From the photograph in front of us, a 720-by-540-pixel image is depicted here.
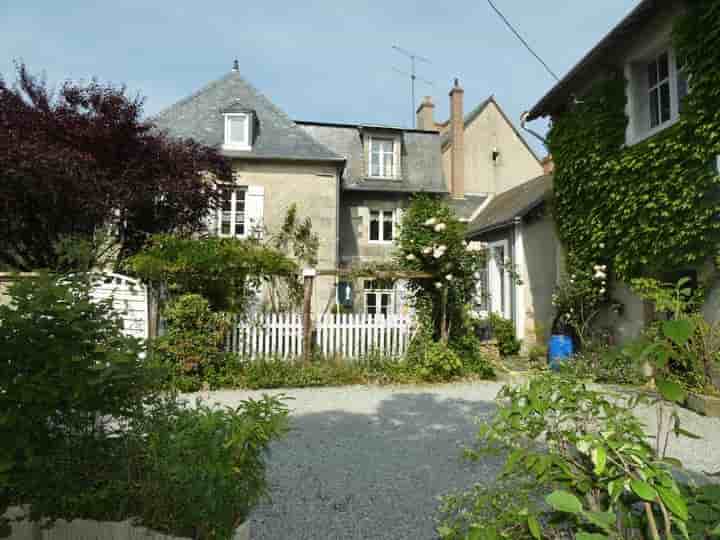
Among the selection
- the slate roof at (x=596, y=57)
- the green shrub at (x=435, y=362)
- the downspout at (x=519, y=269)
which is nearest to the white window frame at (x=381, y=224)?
the downspout at (x=519, y=269)

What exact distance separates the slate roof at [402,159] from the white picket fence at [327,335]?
8.59 meters

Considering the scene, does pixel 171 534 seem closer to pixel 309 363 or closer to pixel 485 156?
pixel 309 363

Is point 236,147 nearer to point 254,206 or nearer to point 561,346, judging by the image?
point 254,206

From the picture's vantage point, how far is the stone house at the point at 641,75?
6738 mm

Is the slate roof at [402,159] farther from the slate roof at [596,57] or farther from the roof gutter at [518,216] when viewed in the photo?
the slate roof at [596,57]

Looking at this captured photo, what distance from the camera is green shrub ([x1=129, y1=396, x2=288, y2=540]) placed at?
1892 mm

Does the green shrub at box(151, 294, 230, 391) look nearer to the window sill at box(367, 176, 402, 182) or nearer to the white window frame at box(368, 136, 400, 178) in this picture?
the window sill at box(367, 176, 402, 182)

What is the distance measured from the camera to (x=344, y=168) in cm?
1573

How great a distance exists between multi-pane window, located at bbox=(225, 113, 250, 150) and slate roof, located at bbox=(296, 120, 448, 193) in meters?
3.28

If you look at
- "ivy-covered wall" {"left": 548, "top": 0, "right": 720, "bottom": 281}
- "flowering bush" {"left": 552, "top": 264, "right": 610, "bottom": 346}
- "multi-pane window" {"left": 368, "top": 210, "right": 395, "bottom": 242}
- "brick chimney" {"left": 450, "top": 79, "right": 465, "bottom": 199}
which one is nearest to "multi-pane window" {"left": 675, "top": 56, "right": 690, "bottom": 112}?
"ivy-covered wall" {"left": 548, "top": 0, "right": 720, "bottom": 281}

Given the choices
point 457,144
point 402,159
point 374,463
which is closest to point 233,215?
point 402,159

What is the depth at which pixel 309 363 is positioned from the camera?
7.50 metres

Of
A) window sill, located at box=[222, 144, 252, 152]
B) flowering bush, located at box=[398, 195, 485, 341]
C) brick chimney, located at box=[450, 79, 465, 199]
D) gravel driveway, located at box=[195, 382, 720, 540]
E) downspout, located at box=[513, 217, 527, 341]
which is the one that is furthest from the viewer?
brick chimney, located at box=[450, 79, 465, 199]

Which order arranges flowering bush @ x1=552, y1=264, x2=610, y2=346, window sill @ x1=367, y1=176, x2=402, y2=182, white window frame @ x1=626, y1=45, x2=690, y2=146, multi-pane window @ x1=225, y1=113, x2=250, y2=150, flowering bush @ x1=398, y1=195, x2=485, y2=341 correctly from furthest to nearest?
window sill @ x1=367, y1=176, x2=402, y2=182 → multi-pane window @ x1=225, y1=113, x2=250, y2=150 → flowering bush @ x1=552, y1=264, x2=610, y2=346 → flowering bush @ x1=398, y1=195, x2=485, y2=341 → white window frame @ x1=626, y1=45, x2=690, y2=146
